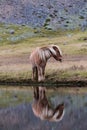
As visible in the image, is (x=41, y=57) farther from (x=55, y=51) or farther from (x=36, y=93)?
(x=36, y=93)

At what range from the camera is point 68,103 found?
31.0m

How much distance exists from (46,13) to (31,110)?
39.9 metres

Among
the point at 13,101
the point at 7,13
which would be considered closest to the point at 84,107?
the point at 13,101

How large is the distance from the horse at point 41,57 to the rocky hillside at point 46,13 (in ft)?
87.4

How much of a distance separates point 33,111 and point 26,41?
31.4m

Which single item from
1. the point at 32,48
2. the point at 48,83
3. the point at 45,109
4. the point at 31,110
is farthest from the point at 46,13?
the point at 31,110

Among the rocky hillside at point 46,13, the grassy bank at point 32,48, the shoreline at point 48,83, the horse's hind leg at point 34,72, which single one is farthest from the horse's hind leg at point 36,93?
the rocky hillside at point 46,13

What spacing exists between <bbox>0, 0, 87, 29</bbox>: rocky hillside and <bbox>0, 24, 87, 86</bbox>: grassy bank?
1728mm

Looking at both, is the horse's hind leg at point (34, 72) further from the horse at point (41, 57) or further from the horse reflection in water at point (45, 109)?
the horse reflection in water at point (45, 109)

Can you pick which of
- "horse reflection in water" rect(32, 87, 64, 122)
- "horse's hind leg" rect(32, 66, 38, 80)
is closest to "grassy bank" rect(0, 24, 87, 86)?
"horse's hind leg" rect(32, 66, 38, 80)

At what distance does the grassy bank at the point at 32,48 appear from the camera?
39.1 m

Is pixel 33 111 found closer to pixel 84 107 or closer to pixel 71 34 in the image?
pixel 84 107

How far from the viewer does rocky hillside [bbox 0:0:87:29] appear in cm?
6612

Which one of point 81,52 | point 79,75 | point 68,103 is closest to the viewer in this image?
point 68,103
